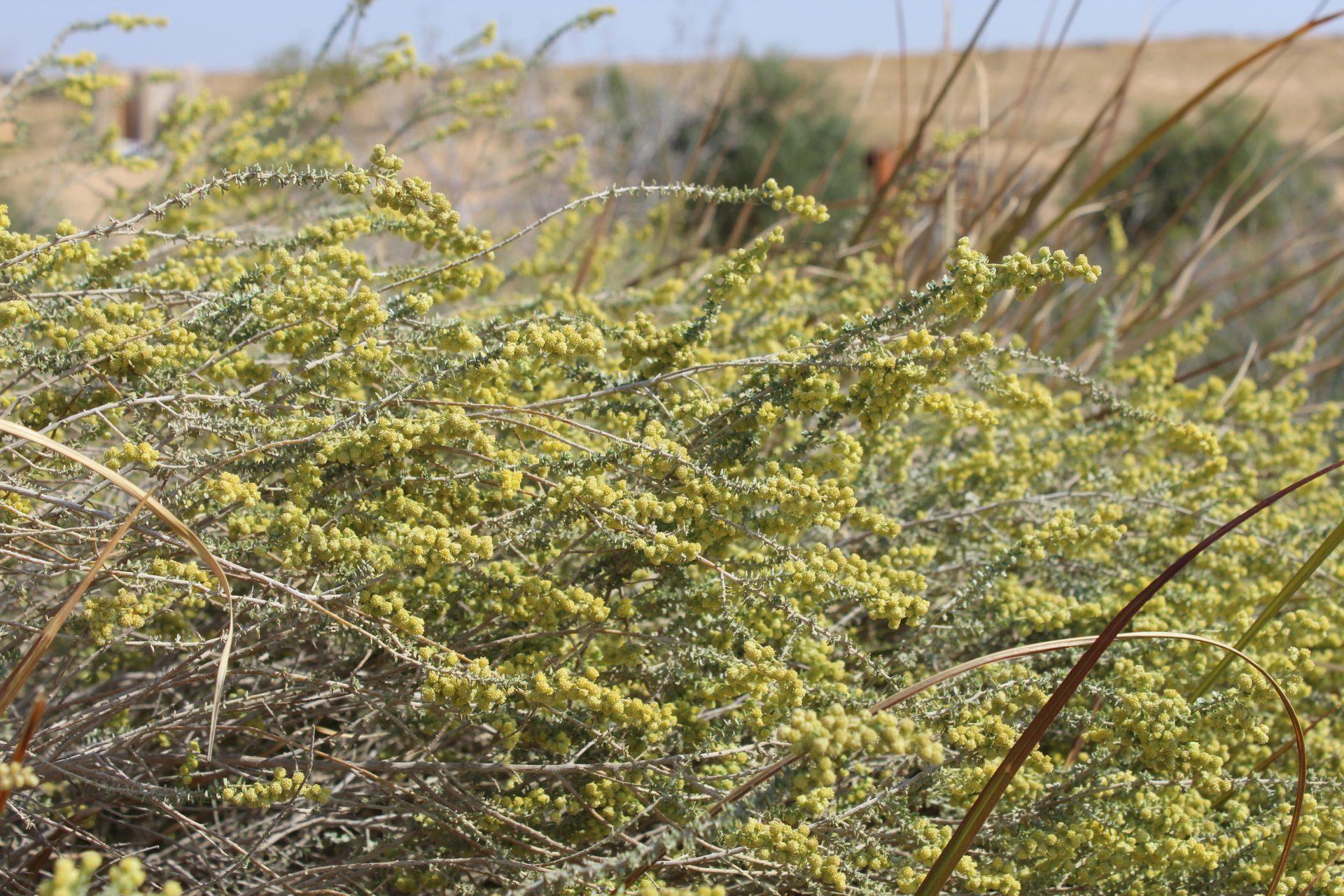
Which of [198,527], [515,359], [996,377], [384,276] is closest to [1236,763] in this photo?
[996,377]

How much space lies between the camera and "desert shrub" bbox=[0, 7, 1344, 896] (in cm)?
140

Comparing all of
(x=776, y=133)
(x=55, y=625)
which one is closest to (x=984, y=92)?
(x=55, y=625)

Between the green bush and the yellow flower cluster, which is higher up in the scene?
the green bush

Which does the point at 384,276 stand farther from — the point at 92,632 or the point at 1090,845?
the point at 1090,845

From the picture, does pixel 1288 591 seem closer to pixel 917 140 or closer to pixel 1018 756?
pixel 1018 756

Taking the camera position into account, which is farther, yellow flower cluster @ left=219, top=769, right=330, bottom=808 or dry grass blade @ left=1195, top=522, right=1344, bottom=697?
dry grass blade @ left=1195, top=522, right=1344, bottom=697

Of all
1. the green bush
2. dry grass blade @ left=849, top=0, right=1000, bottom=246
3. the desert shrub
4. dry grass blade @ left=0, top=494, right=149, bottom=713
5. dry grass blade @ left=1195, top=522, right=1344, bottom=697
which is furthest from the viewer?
the green bush

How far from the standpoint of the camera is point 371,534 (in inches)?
61.4

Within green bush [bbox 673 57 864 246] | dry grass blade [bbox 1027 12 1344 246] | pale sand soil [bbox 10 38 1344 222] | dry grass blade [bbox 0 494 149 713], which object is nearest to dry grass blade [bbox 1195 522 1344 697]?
dry grass blade [bbox 1027 12 1344 246]

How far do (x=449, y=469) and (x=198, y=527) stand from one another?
0.44 meters

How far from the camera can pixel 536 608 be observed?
1503 millimetres

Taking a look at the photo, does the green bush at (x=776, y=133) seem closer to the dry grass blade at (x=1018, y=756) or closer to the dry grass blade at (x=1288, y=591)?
the dry grass blade at (x=1288, y=591)

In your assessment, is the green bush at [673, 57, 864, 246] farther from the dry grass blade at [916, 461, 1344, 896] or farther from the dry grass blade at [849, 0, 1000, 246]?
the dry grass blade at [916, 461, 1344, 896]

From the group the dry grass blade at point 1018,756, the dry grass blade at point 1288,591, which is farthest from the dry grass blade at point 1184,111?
the dry grass blade at point 1018,756
